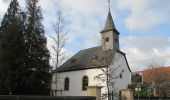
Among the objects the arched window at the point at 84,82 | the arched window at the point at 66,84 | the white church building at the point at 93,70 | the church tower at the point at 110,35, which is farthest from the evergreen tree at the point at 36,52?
the church tower at the point at 110,35

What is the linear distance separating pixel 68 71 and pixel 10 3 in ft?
45.7

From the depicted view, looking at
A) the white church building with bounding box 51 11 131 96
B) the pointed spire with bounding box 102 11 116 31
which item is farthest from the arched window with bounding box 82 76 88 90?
the pointed spire with bounding box 102 11 116 31

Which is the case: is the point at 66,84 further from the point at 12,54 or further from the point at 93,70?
the point at 12,54

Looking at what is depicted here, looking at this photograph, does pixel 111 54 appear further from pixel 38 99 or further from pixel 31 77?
pixel 38 99

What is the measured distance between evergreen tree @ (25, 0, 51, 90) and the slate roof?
19.1 ft

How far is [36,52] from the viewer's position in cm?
3756

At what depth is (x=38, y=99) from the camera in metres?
12.1

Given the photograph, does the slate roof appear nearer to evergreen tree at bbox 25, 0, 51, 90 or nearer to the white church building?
the white church building

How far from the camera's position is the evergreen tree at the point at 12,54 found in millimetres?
35281

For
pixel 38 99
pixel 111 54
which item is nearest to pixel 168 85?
pixel 111 54

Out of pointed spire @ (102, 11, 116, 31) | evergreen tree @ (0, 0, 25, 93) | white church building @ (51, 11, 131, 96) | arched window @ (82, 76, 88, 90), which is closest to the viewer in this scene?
evergreen tree @ (0, 0, 25, 93)

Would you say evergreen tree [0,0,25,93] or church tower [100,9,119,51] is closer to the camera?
evergreen tree [0,0,25,93]

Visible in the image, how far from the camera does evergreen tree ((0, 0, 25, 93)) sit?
35.3 metres

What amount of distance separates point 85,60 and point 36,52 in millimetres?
10448
